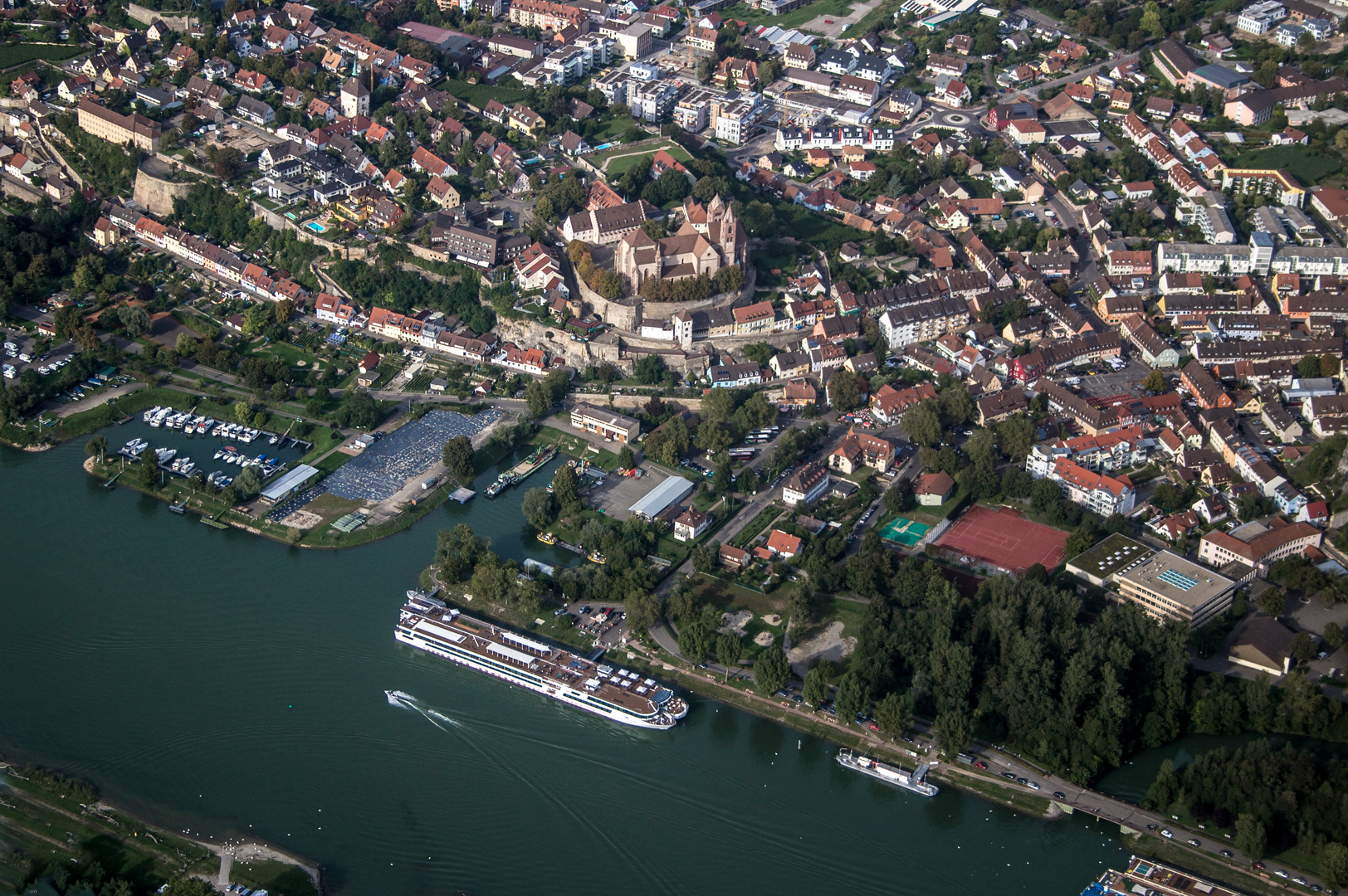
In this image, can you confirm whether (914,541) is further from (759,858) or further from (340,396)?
(340,396)

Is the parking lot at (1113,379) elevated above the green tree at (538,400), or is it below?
below

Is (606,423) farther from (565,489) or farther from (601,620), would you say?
(601,620)

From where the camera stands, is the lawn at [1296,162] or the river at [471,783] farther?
the lawn at [1296,162]

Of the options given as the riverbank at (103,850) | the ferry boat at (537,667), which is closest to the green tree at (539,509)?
the ferry boat at (537,667)

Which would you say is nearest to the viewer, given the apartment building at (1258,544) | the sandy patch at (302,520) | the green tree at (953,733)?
the green tree at (953,733)

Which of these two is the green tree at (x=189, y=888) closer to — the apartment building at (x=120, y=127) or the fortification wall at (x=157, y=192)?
the fortification wall at (x=157, y=192)

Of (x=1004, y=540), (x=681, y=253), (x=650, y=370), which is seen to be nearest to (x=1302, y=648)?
(x=1004, y=540)
